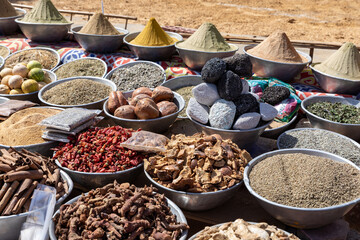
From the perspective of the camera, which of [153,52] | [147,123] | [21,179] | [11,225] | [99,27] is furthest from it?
[99,27]

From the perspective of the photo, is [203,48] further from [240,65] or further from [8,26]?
[8,26]

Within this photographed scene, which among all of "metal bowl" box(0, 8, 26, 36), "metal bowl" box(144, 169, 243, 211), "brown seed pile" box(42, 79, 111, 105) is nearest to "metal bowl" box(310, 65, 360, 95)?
"metal bowl" box(144, 169, 243, 211)

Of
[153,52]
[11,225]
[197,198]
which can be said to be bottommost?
[11,225]

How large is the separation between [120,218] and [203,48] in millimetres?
2060

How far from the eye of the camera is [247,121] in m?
1.89

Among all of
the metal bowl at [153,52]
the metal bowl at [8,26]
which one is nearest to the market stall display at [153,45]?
the metal bowl at [153,52]

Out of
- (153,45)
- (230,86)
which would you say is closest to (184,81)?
(153,45)

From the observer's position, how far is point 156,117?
2.17m

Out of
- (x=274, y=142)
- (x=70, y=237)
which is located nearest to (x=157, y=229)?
(x=70, y=237)

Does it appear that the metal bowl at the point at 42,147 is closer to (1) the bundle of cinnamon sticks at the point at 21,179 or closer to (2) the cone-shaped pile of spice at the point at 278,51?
(1) the bundle of cinnamon sticks at the point at 21,179

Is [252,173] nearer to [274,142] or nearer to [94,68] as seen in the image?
[274,142]

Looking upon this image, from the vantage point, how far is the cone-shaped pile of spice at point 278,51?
2.90 meters

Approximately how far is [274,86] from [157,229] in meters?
1.76

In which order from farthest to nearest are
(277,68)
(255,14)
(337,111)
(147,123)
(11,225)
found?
1. (255,14)
2. (277,68)
3. (337,111)
4. (147,123)
5. (11,225)
